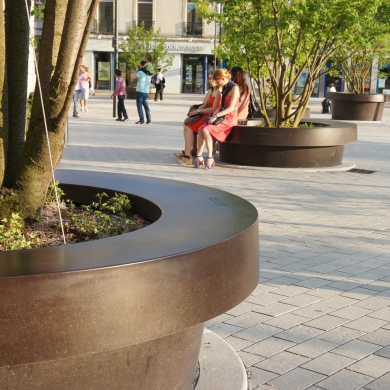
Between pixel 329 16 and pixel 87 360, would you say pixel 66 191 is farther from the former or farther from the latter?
pixel 329 16

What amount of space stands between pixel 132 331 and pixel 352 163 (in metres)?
10.3

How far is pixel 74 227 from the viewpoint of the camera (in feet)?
12.5

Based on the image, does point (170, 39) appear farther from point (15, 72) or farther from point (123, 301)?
point (123, 301)

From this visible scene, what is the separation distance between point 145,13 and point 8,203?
4955cm

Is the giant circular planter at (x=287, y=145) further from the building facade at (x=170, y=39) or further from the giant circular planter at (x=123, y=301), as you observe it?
the building facade at (x=170, y=39)

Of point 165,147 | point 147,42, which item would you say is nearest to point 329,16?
point 165,147

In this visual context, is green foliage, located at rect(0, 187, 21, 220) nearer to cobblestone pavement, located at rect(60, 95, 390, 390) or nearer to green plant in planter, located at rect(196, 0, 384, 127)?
cobblestone pavement, located at rect(60, 95, 390, 390)

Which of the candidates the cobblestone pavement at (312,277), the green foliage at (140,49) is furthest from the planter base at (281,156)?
the green foliage at (140,49)

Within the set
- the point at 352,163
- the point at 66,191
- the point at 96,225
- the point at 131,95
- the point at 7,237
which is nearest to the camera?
the point at 7,237

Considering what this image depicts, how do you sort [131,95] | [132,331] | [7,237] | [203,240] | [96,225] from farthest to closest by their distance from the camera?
1. [131,95]
2. [96,225]
3. [7,237]
4. [203,240]
5. [132,331]

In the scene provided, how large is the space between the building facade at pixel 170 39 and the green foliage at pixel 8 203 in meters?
47.9

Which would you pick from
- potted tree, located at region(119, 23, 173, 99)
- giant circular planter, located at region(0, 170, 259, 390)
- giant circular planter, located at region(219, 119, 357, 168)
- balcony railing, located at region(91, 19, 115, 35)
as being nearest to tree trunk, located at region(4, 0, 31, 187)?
giant circular planter, located at region(0, 170, 259, 390)

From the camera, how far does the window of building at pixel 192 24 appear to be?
51.4 m

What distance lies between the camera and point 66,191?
457 centimetres
